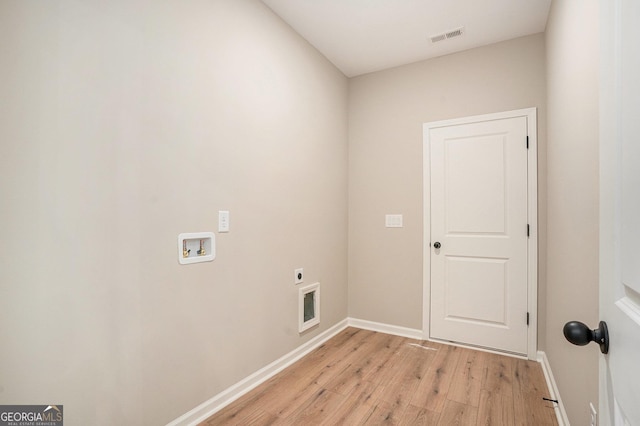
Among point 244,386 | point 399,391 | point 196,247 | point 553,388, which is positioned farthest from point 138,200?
point 553,388

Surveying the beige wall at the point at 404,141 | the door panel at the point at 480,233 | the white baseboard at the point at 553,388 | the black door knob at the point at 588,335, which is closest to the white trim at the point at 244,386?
the beige wall at the point at 404,141

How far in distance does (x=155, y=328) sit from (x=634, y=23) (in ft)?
6.76

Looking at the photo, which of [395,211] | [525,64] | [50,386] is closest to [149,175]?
[50,386]

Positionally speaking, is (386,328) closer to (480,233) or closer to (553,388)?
(480,233)

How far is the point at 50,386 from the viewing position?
4.17 feet

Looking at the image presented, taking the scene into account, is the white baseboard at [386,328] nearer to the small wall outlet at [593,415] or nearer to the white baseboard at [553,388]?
the white baseboard at [553,388]

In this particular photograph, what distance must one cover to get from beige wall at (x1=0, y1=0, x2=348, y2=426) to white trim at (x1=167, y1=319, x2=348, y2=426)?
58mm

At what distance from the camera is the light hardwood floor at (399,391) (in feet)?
6.22

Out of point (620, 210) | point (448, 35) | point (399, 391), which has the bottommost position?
point (399, 391)

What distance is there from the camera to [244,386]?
2.17 metres

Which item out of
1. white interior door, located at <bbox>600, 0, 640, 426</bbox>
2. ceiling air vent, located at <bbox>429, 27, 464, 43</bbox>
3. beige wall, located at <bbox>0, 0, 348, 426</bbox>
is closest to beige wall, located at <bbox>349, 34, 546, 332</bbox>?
ceiling air vent, located at <bbox>429, 27, 464, 43</bbox>

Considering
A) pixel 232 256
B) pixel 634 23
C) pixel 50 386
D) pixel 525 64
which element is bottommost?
pixel 50 386

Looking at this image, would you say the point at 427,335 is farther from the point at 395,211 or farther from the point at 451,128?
the point at 451,128

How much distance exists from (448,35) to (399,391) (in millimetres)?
2997
